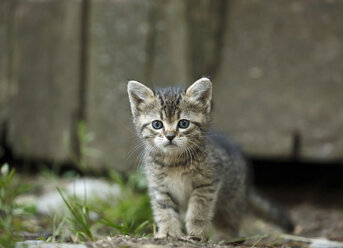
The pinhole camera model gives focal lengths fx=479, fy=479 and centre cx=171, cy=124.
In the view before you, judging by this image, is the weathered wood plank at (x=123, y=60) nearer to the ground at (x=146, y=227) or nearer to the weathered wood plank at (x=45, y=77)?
the weathered wood plank at (x=45, y=77)

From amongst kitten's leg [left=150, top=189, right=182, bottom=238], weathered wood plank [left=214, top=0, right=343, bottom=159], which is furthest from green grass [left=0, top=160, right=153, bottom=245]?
weathered wood plank [left=214, top=0, right=343, bottom=159]

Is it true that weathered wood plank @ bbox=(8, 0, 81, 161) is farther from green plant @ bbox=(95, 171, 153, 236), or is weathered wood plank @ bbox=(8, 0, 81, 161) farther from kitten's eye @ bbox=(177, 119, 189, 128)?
kitten's eye @ bbox=(177, 119, 189, 128)

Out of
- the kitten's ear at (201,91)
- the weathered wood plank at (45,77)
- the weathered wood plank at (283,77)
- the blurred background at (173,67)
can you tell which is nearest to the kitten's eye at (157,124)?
the kitten's ear at (201,91)

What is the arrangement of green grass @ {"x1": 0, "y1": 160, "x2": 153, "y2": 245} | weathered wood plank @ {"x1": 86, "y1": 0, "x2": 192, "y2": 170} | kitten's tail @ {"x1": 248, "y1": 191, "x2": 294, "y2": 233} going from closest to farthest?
green grass @ {"x1": 0, "y1": 160, "x2": 153, "y2": 245} → kitten's tail @ {"x1": 248, "y1": 191, "x2": 294, "y2": 233} → weathered wood plank @ {"x1": 86, "y1": 0, "x2": 192, "y2": 170}

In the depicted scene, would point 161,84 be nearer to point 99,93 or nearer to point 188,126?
point 99,93

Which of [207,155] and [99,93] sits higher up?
[99,93]

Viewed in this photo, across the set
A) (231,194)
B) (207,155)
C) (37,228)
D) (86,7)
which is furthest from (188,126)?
(86,7)

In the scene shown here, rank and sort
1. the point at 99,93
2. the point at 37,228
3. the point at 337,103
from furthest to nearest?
the point at 99,93, the point at 337,103, the point at 37,228
